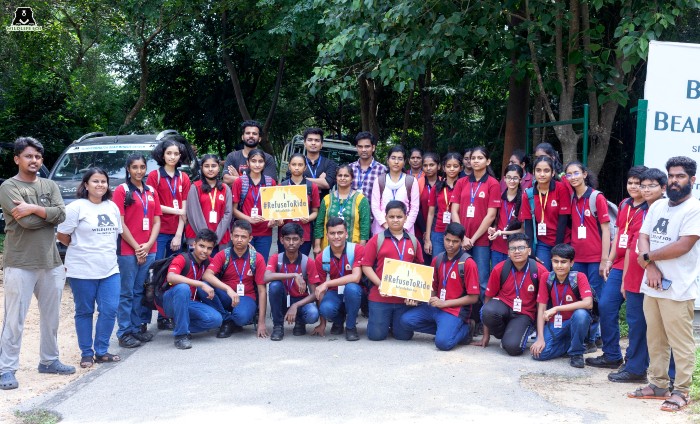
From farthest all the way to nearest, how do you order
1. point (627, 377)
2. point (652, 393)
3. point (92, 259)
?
A: point (92, 259)
point (627, 377)
point (652, 393)

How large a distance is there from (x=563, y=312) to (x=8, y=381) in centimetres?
511

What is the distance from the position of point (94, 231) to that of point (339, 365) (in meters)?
2.61

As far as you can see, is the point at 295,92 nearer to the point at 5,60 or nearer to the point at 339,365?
the point at 5,60

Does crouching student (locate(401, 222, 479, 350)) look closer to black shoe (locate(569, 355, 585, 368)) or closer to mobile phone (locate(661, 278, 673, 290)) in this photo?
black shoe (locate(569, 355, 585, 368))

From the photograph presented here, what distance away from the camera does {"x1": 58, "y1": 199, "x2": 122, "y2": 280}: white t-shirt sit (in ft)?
23.3

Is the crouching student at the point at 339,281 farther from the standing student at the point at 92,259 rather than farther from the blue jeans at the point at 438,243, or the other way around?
the standing student at the point at 92,259

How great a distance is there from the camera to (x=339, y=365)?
281 inches

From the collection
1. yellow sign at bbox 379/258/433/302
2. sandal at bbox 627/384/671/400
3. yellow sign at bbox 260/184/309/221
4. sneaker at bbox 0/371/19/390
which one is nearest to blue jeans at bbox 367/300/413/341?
yellow sign at bbox 379/258/433/302

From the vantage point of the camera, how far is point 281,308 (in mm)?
8266

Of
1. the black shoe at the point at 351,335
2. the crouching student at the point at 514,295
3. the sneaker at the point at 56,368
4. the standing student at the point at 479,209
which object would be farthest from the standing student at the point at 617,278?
the sneaker at the point at 56,368

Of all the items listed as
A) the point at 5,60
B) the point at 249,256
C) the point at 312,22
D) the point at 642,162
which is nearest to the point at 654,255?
the point at 642,162

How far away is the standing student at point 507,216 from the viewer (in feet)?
28.0

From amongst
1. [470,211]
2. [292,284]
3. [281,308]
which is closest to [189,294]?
[281,308]

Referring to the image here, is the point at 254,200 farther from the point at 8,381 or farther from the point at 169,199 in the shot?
the point at 8,381
